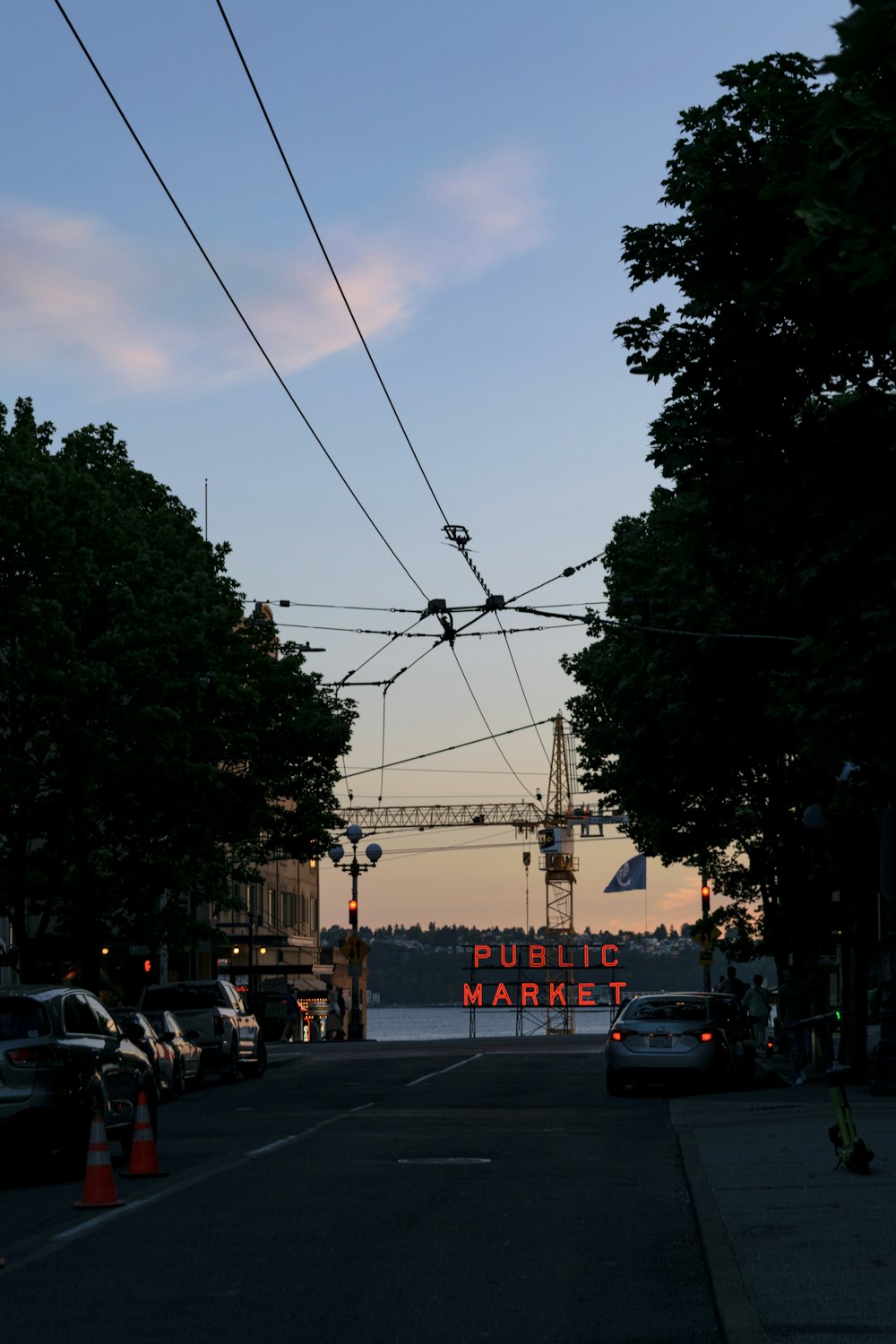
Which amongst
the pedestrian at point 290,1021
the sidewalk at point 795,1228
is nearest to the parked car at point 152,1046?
the sidewalk at point 795,1228

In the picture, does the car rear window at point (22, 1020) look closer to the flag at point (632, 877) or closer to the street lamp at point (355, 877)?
the street lamp at point (355, 877)

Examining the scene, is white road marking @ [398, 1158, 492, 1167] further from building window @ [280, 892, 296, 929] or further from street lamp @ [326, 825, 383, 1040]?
building window @ [280, 892, 296, 929]

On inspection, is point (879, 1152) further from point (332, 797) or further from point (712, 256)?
point (332, 797)

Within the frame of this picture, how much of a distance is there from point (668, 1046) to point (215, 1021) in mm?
10649

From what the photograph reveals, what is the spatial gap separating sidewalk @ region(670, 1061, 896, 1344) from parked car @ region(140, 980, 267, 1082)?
16.4 meters

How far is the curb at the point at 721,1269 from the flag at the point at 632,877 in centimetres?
6823

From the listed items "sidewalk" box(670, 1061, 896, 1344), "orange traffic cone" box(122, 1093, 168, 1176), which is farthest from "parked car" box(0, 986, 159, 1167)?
"sidewalk" box(670, 1061, 896, 1344)

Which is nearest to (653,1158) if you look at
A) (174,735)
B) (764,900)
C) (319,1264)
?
(319,1264)

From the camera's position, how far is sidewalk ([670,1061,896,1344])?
8961 millimetres

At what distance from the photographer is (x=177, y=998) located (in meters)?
37.2

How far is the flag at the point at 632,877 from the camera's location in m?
84.9

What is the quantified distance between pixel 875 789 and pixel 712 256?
427cm

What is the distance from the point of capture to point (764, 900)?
142 feet

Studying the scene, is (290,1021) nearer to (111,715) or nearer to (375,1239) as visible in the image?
(111,715)
